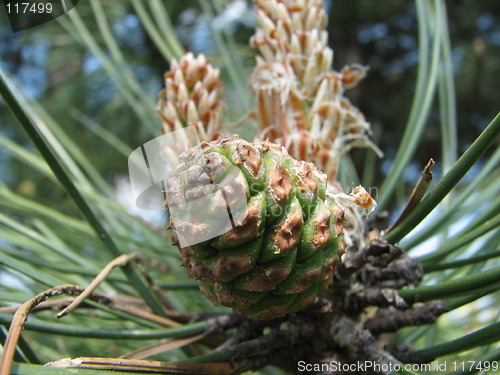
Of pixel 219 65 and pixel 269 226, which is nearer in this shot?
pixel 269 226

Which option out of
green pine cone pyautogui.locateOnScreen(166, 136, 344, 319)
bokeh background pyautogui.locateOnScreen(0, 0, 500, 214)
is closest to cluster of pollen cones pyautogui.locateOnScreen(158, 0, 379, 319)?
green pine cone pyautogui.locateOnScreen(166, 136, 344, 319)

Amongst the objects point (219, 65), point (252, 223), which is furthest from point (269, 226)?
point (219, 65)

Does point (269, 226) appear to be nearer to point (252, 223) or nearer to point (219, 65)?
point (252, 223)

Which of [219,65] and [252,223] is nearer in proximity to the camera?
[252,223]

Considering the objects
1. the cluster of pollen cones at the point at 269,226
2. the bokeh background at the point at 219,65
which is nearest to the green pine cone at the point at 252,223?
the cluster of pollen cones at the point at 269,226

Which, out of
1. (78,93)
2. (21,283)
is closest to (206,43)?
(78,93)

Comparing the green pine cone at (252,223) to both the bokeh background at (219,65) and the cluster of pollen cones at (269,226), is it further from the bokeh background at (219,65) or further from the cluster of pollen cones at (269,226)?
the bokeh background at (219,65)

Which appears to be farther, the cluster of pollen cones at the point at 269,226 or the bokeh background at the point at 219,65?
the bokeh background at the point at 219,65

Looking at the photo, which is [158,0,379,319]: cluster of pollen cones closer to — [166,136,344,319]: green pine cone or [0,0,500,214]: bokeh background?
[166,136,344,319]: green pine cone

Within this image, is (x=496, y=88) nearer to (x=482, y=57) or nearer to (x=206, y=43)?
(x=482, y=57)
